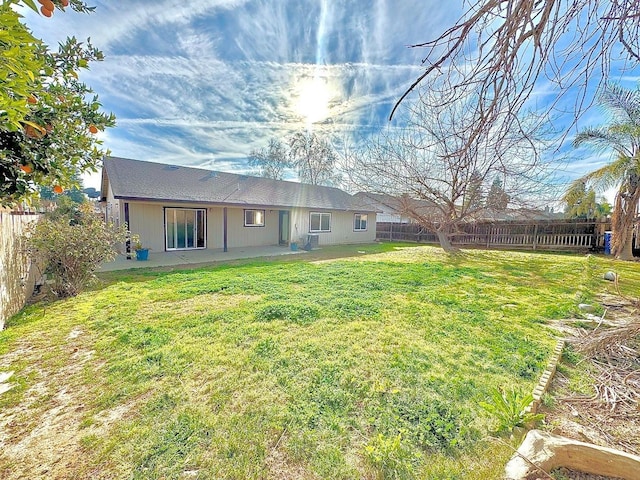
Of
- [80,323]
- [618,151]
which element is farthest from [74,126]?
[618,151]

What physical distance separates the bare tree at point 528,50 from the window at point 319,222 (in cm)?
1329

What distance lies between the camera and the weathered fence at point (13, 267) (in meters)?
3.93

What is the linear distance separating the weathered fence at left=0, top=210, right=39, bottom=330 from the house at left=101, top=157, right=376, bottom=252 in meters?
4.62

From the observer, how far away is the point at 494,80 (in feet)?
5.84

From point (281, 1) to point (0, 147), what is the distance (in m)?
4.54

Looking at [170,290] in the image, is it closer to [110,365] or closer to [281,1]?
[110,365]

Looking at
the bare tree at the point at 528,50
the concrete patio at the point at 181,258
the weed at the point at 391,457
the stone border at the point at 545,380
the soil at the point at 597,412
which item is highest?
the bare tree at the point at 528,50

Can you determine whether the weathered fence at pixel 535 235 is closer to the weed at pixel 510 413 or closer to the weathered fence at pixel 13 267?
the weed at pixel 510 413

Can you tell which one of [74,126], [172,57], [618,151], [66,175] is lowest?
[66,175]

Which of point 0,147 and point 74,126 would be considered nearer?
point 0,147

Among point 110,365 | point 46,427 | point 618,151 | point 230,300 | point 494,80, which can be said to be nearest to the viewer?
point 494,80

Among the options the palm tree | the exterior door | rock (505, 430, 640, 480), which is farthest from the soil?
the exterior door

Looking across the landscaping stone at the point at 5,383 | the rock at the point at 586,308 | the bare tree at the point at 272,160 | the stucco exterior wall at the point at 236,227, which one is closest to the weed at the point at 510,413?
the rock at the point at 586,308

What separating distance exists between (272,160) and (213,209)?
15.5 metres
